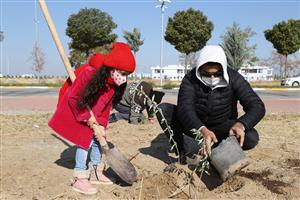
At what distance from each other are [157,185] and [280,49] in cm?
2970

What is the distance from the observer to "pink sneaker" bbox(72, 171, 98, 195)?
10.6 feet

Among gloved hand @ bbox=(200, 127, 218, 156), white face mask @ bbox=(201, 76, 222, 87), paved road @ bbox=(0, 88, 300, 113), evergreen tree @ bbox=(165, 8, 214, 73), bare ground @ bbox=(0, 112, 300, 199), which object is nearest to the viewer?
gloved hand @ bbox=(200, 127, 218, 156)

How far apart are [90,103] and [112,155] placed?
494mm

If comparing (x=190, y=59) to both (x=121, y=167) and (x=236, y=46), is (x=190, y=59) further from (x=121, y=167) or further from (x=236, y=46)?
(x=121, y=167)

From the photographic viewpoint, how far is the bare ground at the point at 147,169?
3.08 m

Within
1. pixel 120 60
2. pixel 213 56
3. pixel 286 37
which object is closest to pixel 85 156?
pixel 120 60

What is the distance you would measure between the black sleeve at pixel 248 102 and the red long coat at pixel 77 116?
3.34ft

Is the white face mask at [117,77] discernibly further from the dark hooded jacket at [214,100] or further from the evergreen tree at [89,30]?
the evergreen tree at [89,30]

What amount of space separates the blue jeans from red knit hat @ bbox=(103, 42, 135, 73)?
706 millimetres

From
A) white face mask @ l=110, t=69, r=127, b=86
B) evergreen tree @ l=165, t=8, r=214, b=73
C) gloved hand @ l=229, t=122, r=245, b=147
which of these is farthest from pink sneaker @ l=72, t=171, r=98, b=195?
evergreen tree @ l=165, t=8, r=214, b=73

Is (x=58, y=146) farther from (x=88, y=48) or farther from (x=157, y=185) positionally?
(x=88, y=48)

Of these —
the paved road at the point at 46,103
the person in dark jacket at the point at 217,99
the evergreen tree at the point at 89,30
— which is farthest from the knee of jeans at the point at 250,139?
the evergreen tree at the point at 89,30

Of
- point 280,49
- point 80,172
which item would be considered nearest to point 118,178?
point 80,172

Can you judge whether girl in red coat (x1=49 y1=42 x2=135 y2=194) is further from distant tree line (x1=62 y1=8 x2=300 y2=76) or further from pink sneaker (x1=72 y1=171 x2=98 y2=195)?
distant tree line (x1=62 y1=8 x2=300 y2=76)
